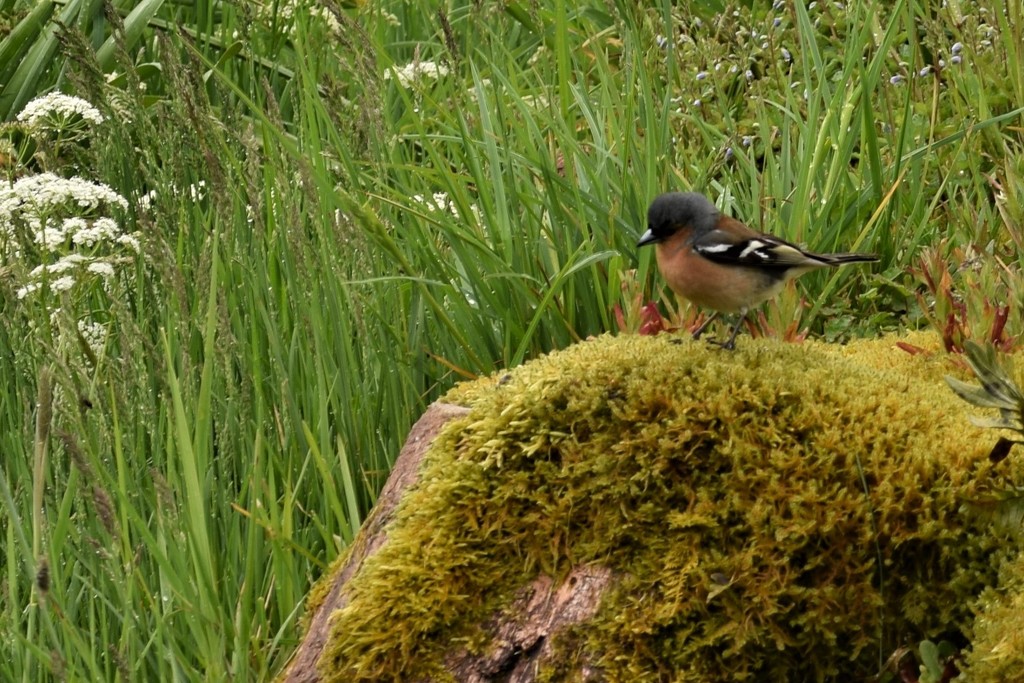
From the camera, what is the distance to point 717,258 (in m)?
3.27

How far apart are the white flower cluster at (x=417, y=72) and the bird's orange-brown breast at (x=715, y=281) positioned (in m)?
1.40

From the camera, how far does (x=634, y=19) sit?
4199mm

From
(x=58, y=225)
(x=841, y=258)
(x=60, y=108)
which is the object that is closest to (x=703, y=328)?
(x=841, y=258)

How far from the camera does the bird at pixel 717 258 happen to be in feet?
10.7

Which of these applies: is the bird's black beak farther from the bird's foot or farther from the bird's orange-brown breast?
the bird's foot

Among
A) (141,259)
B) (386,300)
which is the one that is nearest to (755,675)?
(386,300)

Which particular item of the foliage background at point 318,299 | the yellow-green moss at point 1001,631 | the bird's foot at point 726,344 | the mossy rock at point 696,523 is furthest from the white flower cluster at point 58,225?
the yellow-green moss at point 1001,631

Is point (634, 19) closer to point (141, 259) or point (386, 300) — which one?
point (386, 300)

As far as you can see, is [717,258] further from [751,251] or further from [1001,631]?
[1001,631]

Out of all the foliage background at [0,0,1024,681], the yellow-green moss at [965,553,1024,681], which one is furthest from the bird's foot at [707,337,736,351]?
the yellow-green moss at [965,553,1024,681]

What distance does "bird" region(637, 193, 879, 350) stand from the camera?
3.27m

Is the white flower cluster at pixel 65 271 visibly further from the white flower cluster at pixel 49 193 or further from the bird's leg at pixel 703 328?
the bird's leg at pixel 703 328

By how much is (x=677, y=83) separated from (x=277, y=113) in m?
2.72

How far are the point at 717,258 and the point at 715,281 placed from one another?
74mm
